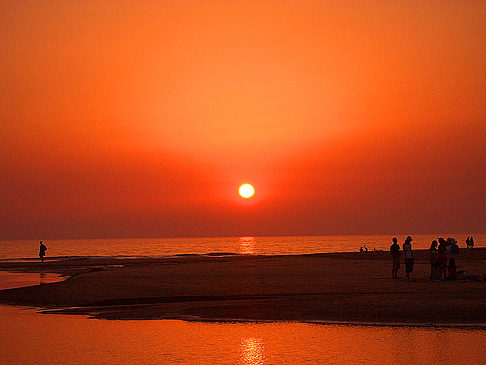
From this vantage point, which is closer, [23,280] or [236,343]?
[236,343]

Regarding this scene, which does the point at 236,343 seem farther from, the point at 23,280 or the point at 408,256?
the point at 23,280

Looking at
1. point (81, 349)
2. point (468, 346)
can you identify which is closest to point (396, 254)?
point (468, 346)

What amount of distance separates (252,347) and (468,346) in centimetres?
566

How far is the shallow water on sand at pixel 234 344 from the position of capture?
16.2 m

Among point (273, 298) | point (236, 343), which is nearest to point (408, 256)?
point (273, 298)

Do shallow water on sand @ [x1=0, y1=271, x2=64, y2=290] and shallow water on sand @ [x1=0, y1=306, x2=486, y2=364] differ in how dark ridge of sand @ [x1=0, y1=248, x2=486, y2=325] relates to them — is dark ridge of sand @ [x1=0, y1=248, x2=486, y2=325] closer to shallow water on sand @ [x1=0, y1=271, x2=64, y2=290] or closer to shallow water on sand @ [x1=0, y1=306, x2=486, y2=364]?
shallow water on sand @ [x1=0, y1=306, x2=486, y2=364]

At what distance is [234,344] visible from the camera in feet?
59.9

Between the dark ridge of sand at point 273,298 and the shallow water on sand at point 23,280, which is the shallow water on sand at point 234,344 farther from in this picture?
the shallow water on sand at point 23,280

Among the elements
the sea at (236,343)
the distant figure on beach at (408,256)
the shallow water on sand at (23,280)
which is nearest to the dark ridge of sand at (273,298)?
the distant figure on beach at (408,256)

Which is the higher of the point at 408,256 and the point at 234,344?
→ the point at 408,256

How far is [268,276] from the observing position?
136 feet

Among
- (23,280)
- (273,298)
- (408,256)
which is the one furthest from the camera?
(23,280)

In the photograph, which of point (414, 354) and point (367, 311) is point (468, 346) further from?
point (367, 311)

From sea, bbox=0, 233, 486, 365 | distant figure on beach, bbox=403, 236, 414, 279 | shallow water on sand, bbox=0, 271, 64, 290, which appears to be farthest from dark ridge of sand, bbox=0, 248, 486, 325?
shallow water on sand, bbox=0, 271, 64, 290
